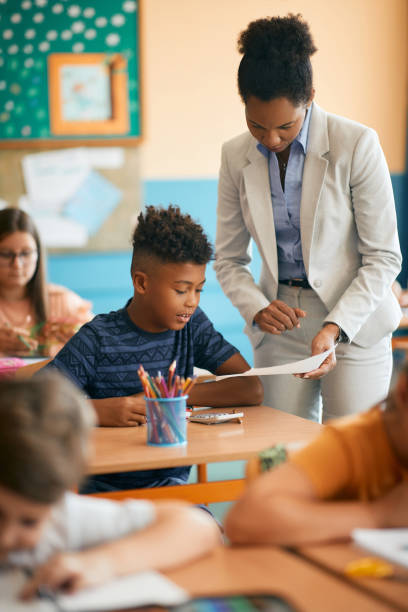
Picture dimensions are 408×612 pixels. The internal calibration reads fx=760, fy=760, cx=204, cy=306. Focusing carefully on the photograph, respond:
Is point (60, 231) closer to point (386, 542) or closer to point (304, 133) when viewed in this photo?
point (304, 133)

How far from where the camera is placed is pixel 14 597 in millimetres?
906

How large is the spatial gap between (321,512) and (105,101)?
411 centimetres

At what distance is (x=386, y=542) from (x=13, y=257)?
2.44 metres

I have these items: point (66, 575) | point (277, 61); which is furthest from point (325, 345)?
point (66, 575)

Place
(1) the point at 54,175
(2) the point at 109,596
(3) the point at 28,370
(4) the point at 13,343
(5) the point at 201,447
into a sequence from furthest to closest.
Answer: (1) the point at 54,175, (4) the point at 13,343, (3) the point at 28,370, (5) the point at 201,447, (2) the point at 109,596

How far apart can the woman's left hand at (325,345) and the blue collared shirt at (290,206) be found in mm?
250

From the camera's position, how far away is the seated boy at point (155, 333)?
2094 millimetres

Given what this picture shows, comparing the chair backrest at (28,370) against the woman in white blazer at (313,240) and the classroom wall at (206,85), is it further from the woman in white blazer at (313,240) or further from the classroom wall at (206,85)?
the classroom wall at (206,85)

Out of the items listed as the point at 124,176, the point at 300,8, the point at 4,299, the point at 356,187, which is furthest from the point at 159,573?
the point at 300,8

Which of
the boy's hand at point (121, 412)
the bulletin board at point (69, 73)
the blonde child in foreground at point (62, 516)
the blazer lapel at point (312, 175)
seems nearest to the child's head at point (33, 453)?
the blonde child in foreground at point (62, 516)

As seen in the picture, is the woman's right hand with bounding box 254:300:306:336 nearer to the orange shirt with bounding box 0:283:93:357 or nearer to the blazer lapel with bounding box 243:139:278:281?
the blazer lapel with bounding box 243:139:278:281

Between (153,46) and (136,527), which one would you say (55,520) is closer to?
(136,527)

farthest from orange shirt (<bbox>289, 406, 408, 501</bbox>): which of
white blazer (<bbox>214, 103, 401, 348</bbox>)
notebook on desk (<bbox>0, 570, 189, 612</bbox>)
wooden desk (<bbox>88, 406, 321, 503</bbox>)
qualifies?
white blazer (<bbox>214, 103, 401, 348</bbox>)

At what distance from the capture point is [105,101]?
4.79 meters
